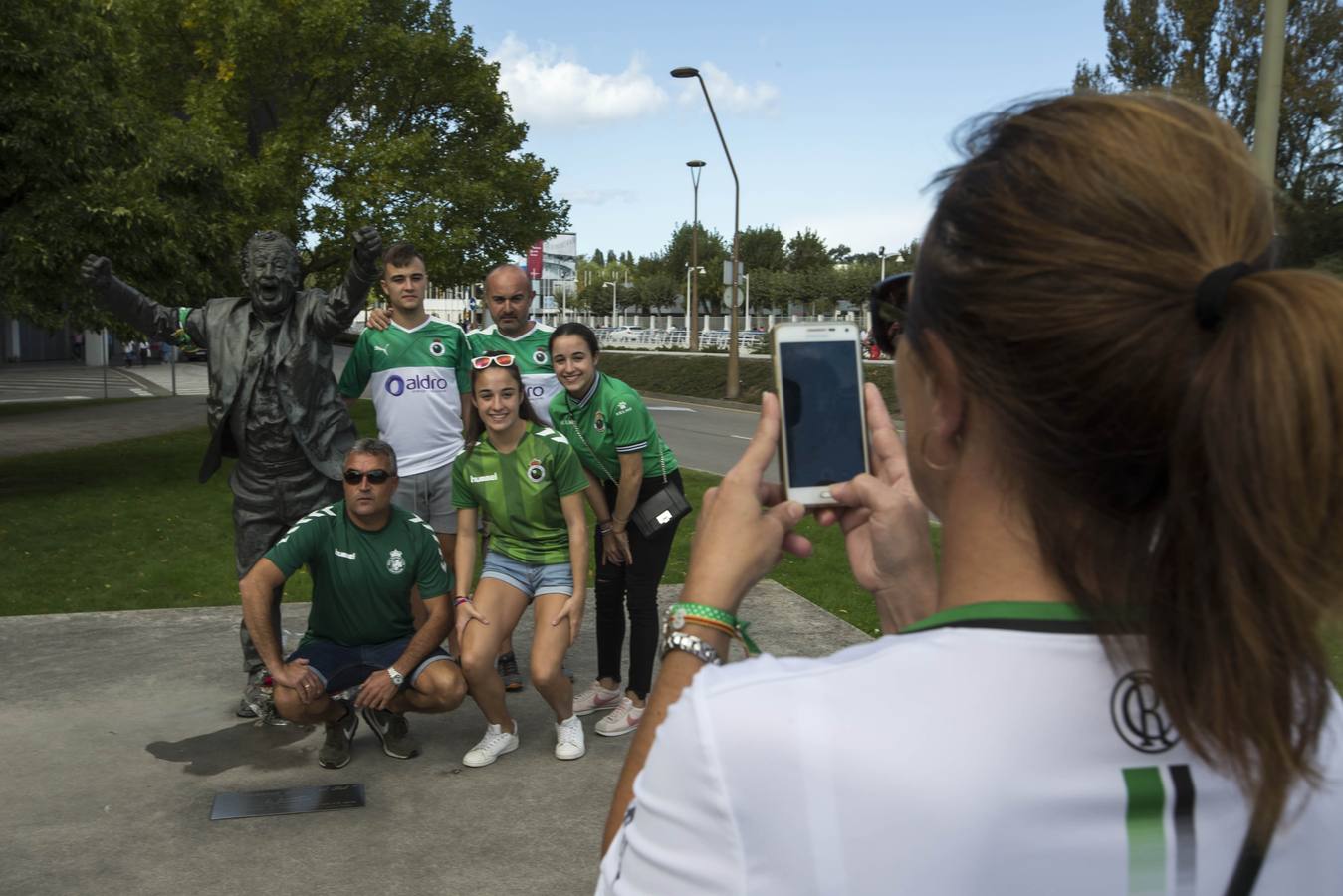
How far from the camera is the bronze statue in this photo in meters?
5.47

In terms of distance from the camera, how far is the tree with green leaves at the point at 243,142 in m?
12.4

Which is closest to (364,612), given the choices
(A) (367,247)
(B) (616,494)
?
(B) (616,494)

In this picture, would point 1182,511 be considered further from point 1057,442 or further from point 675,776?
point 675,776

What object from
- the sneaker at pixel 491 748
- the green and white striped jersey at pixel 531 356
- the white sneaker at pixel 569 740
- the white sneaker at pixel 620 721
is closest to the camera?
the sneaker at pixel 491 748

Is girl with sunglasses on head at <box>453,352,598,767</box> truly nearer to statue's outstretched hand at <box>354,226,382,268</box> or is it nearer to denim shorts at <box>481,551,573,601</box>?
denim shorts at <box>481,551,573,601</box>

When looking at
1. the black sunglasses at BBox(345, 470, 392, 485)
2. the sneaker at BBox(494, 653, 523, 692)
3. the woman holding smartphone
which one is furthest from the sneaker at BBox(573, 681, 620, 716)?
the black sunglasses at BBox(345, 470, 392, 485)

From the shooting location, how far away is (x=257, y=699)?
5.55 metres

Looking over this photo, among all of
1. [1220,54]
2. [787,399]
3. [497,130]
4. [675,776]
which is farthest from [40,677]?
[1220,54]

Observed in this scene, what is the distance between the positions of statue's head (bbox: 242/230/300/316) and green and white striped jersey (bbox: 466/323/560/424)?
140cm

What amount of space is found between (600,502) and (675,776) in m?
4.94

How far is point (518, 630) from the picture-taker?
734 cm

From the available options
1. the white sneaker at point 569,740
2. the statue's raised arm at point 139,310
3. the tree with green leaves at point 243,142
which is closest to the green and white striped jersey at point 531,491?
the white sneaker at point 569,740

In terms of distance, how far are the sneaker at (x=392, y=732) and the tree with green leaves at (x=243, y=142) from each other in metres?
9.17

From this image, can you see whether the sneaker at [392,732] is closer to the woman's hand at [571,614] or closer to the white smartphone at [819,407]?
the woman's hand at [571,614]
